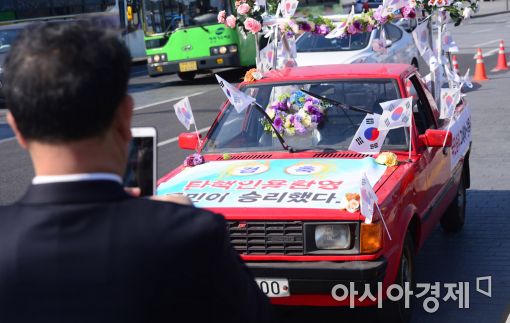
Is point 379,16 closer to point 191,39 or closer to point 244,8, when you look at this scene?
point 244,8

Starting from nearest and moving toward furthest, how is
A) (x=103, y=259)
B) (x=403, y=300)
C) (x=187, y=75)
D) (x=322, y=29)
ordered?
(x=103, y=259) → (x=403, y=300) → (x=322, y=29) → (x=187, y=75)

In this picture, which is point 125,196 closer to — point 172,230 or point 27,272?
point 172,230

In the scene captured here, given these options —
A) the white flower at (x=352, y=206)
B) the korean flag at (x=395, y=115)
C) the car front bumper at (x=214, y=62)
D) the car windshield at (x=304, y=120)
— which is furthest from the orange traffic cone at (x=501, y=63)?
the white flower at (x=352, y=206)

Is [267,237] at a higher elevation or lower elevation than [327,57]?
higher

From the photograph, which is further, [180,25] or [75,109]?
[180,25]

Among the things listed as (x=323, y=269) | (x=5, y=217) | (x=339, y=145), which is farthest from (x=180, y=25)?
(x=5, y=217)

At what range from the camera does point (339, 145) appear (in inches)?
252

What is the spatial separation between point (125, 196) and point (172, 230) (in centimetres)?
12

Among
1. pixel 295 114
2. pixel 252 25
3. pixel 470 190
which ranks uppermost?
pixel 252 25

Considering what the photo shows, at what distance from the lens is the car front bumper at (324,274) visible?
5.03 meters

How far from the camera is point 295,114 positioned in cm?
651

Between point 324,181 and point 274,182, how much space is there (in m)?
0.31

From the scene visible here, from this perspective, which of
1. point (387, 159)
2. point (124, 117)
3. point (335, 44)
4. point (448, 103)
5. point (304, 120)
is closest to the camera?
point (124, 117)

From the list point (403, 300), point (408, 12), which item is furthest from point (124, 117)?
point (408, 12)
